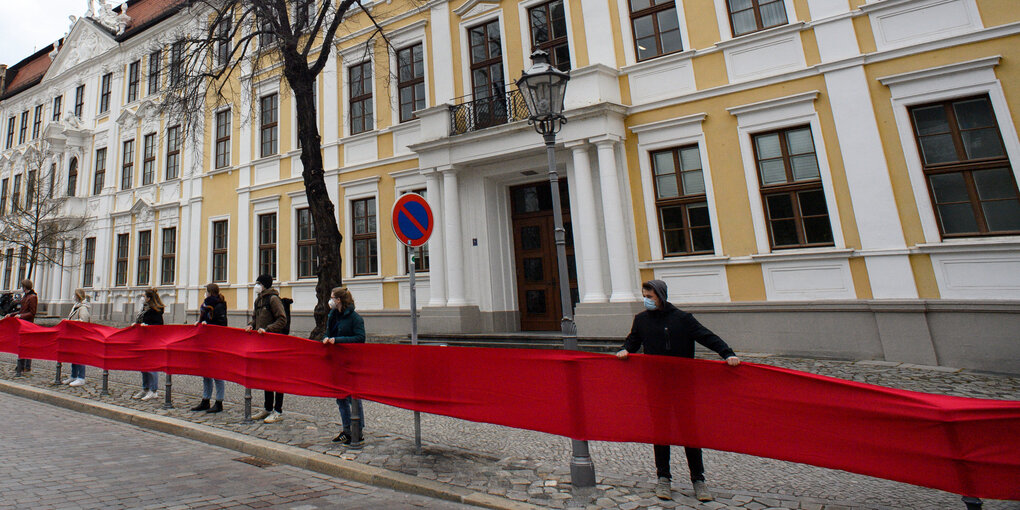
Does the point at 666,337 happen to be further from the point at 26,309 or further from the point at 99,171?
the point at 99,171

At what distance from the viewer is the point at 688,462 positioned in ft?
13.0

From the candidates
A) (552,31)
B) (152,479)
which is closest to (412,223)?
(152,479)

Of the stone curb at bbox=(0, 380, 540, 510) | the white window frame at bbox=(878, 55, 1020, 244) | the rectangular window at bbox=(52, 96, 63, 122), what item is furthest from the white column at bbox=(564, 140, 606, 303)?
the rectangular window at bbox=(52, 96, 63, 122)

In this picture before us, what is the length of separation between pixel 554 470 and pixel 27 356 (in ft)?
40.1

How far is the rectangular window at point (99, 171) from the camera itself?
24.1 meters

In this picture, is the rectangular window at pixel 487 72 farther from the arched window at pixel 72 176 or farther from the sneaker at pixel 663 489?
the arched window at pixel 72 176

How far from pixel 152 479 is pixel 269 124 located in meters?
16.1

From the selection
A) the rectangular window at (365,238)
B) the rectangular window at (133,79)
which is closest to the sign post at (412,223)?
the rectangular window at (365,238)

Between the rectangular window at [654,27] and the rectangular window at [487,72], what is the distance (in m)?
3.63

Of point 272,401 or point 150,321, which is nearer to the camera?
point 272,401

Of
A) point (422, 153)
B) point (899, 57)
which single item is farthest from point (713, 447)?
point (422, 153)

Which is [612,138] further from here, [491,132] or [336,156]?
[336,156]

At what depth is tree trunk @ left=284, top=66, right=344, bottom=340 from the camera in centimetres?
971

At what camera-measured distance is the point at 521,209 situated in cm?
1343
